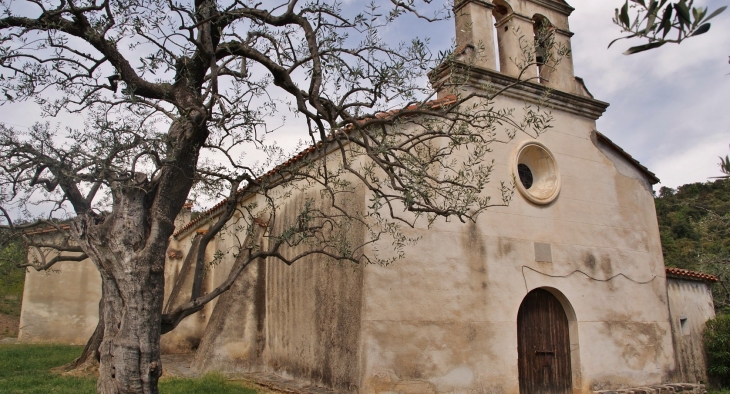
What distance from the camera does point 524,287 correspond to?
943 centimetres

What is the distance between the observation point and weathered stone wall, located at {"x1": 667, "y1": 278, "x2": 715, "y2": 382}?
1164cm

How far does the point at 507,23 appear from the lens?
11.1 meters

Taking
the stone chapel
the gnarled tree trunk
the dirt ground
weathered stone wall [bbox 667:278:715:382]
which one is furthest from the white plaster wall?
the dirt ground

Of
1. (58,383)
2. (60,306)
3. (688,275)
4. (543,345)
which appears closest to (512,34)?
(543,345)

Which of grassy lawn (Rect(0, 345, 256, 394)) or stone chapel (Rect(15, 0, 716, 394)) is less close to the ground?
stone chapel (Rect(15, 0, 716, 394))

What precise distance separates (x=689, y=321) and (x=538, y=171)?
17.7 feet

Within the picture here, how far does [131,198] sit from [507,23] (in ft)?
28.2

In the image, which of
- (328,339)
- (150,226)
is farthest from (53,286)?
(150,226)

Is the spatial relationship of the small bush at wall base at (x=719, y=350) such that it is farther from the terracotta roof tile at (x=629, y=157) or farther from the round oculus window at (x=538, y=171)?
the round oculus window at (x=538, y=171)

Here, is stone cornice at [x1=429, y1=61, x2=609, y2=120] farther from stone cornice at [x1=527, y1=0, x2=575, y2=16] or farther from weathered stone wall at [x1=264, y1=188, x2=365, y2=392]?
weathered stone wall at [x1=264, y1=188, x2=365, y2=392]

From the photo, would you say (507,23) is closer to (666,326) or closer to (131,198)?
(666,326)

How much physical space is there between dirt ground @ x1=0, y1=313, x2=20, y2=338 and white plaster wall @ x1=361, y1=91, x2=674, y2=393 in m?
18.5

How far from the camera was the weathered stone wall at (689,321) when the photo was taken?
458 inches

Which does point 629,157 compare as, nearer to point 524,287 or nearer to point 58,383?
point 524,287
